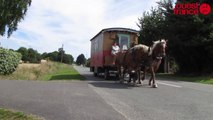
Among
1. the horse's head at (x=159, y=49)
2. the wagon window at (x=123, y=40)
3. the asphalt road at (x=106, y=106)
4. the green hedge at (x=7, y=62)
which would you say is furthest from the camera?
the green hedge at (x=7, y=62)

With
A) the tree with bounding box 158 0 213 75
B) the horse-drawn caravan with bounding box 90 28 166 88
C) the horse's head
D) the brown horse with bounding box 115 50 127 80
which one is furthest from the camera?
the tree with bounding box 158 0 213 75

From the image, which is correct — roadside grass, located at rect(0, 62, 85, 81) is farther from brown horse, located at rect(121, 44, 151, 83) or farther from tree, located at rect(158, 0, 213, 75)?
tree, located at rect(158, 0, 213, 75)

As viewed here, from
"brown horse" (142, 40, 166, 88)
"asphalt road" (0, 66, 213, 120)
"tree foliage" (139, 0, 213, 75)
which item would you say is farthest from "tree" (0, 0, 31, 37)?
"asphalt road" (0, 66, 213, 120)

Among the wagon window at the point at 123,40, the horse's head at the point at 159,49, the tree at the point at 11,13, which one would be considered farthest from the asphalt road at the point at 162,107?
the tree at the point at 11,13

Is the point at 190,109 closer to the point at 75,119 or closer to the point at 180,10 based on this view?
the point at 75,119

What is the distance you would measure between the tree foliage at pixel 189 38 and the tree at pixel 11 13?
16.0 m

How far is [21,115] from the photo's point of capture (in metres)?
9.38

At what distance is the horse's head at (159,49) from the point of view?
1792cm

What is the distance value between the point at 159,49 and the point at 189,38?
19.9m

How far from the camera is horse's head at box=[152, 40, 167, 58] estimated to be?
1792 cm

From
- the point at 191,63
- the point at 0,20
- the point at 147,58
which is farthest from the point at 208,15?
the point at 0,20

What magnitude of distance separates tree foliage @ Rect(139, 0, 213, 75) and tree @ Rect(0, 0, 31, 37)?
1602cm

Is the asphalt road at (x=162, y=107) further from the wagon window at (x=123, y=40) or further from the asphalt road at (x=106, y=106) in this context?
the wagon window at (x=123, y=40)

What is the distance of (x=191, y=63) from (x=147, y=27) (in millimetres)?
11057
